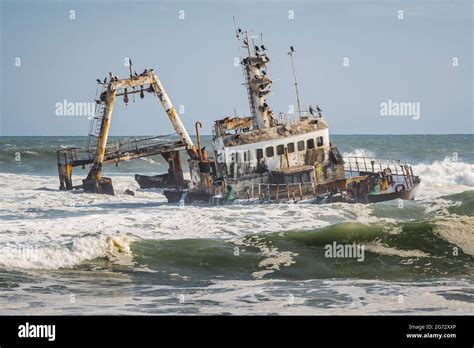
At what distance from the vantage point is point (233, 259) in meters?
24.0

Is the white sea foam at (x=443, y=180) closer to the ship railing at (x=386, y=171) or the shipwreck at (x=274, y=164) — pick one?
the ship railing at (x=386, y=171)

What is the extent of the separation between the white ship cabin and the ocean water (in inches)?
66.8

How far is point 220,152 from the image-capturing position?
35594mm

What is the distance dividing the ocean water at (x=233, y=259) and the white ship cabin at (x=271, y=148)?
1696mm

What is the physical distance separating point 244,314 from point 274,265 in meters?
6.93

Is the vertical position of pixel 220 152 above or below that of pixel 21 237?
above

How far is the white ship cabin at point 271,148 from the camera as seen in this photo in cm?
3516

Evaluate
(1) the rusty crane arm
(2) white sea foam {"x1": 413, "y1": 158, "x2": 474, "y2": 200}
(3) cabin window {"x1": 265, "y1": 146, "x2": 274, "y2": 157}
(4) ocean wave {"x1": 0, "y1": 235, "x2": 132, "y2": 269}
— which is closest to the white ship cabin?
(3) cabin window {"x1": 265, "y1": 146, "x2": 274, "y2": 157}

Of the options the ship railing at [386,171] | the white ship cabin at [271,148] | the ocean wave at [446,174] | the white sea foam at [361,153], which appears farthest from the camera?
the white sea foam at [361,153]

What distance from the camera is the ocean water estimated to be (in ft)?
57.3

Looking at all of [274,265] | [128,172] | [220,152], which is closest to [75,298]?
[274,265]

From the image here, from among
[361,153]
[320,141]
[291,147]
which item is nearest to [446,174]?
[320,141]

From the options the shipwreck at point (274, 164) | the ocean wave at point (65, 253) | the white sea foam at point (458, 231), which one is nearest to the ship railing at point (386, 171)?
the shipwreck at point (274, 164)
